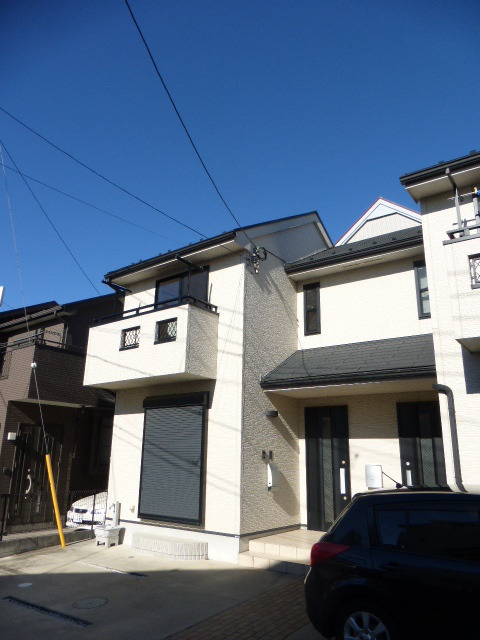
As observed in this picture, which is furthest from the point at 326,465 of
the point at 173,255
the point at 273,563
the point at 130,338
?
the point at 173,255

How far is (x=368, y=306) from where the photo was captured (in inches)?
406

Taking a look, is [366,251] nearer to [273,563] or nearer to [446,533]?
[273,563]

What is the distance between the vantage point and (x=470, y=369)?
6793 mm

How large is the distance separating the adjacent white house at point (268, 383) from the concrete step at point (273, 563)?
0.72ft

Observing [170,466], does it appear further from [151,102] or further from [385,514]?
[151,102]

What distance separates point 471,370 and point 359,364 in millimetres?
2336

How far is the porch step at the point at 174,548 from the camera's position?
841cm

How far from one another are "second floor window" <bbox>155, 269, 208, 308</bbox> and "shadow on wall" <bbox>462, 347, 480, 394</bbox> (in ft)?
18.1

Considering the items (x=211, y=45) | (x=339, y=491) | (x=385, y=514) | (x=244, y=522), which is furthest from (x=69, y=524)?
(x=211, y=45)

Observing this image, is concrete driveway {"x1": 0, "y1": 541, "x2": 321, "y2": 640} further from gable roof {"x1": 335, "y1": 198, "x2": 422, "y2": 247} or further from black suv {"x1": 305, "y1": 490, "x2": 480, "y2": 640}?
gable roof {"x1": 335, "y1": 198, "x2": 422, "y2": 247}

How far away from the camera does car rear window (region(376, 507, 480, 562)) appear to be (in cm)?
350

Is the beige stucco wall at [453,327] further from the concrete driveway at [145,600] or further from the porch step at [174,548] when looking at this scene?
the porch step at [174,548]

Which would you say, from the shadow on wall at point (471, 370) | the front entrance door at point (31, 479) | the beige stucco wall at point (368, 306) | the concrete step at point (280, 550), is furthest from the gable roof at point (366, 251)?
the front entrance door at point (31, 479)

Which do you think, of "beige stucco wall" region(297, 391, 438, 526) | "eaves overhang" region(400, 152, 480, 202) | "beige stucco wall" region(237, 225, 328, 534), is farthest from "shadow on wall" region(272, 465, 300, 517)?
"eaves overhang" region(400, 152, 480, 202)
